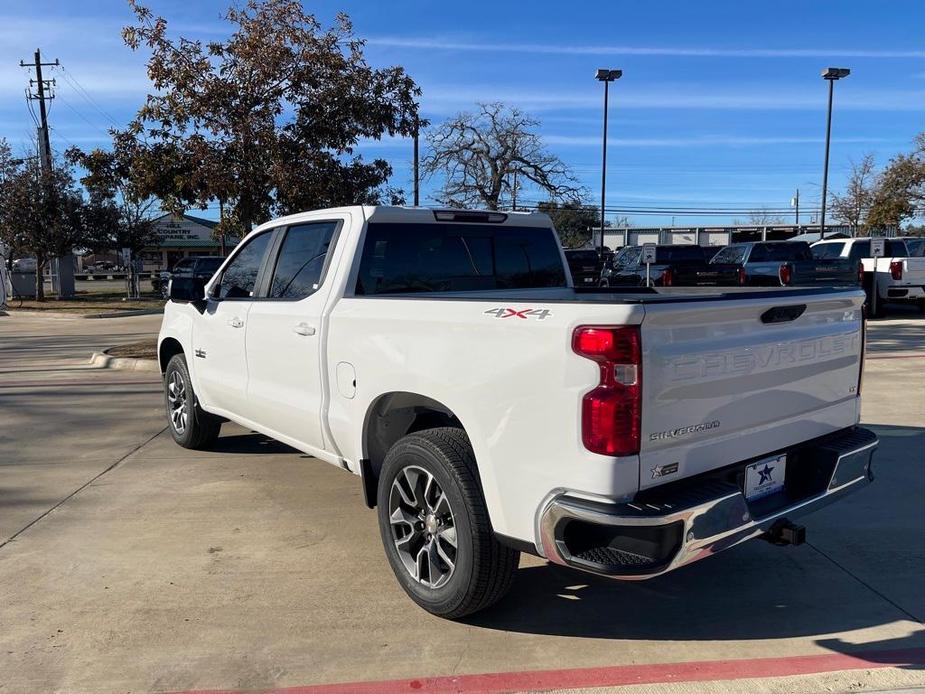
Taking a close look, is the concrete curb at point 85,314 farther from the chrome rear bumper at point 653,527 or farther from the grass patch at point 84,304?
the chrome rear bumper at point 653,527

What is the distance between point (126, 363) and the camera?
38.5 feet

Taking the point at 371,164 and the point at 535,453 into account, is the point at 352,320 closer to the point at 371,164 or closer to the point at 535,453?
the point at 535,453

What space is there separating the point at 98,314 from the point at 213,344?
63.5 feet

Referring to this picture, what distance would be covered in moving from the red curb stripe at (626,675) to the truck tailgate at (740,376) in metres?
0.89

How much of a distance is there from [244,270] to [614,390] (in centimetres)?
362

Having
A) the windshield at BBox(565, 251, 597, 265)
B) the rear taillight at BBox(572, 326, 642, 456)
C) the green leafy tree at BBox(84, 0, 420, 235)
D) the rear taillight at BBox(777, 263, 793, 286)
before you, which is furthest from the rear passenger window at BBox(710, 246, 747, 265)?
the rear taillight at BBox(572, 326, 642, 456)

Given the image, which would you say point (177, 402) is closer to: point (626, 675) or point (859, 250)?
point (626, 675)

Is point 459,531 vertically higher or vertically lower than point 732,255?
lower

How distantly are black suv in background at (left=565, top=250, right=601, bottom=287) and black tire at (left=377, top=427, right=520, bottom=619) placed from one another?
65.0 ft

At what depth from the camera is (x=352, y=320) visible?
13.2ft

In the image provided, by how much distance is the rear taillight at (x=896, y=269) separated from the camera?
16.9 m

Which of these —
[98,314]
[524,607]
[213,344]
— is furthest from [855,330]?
[98,314]

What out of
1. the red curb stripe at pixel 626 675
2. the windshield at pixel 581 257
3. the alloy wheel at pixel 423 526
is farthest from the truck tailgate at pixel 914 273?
the alloy wheel at pixel 423 526

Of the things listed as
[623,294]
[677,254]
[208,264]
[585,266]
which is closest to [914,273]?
[677,254]
